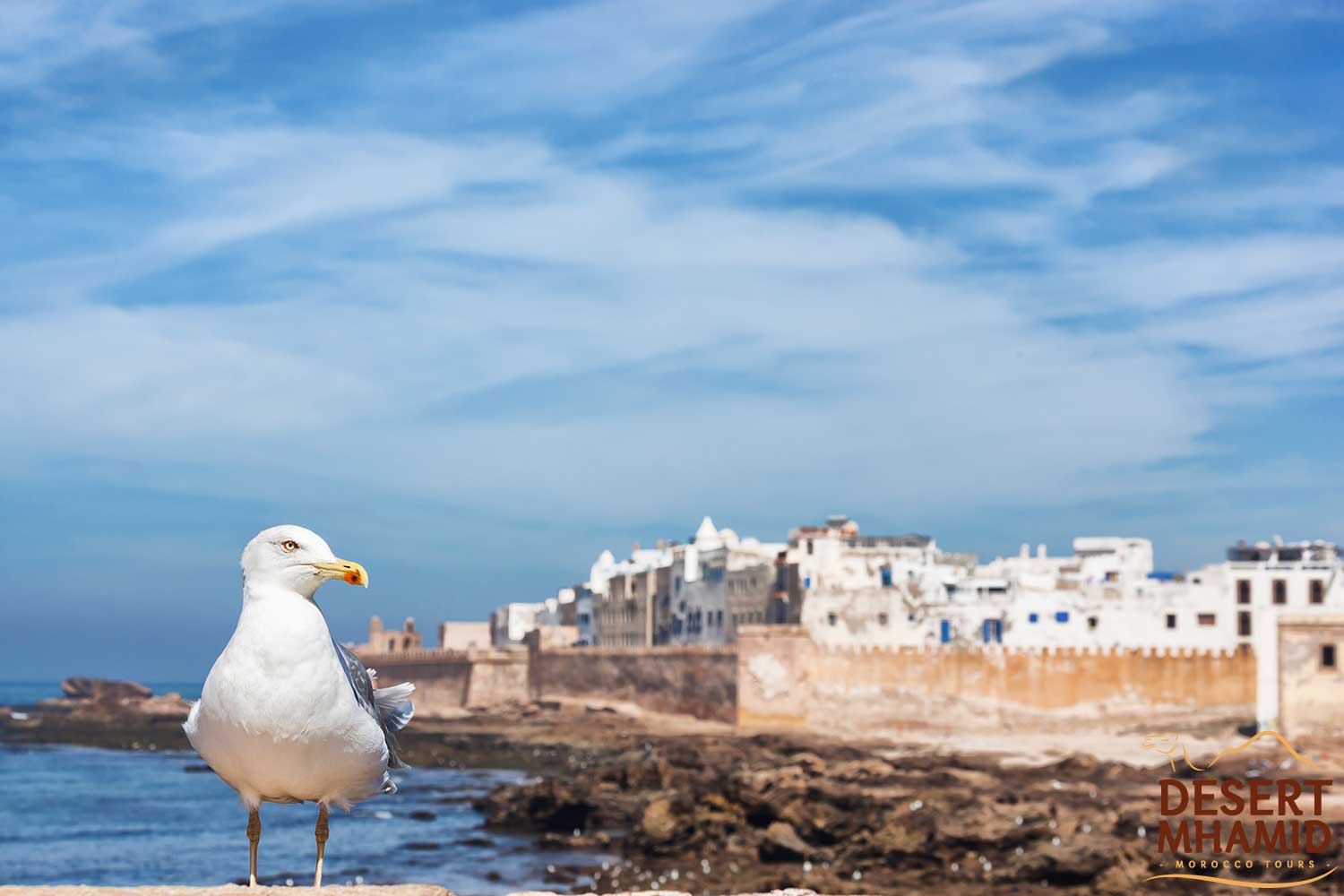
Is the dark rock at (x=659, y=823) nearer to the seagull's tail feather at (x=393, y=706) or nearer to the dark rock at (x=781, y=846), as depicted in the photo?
the dark rock at (x=781, y=846)

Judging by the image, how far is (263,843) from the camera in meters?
31.2

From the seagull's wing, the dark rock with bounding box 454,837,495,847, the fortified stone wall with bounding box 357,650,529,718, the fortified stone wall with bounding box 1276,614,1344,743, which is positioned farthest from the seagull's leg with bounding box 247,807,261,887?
the fortified stone wall with bounding box 357,650,529,718

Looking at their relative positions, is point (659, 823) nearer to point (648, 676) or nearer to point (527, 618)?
point (648, 676)

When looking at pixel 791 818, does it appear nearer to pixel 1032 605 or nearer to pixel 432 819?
pixel 432 819

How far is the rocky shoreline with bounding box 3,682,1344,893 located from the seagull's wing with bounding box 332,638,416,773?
1462 cm

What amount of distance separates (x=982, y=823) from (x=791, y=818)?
10.9ft

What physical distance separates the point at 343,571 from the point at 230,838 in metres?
30.5

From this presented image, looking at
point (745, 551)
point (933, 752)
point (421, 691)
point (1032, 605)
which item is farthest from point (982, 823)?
point (421, 691)

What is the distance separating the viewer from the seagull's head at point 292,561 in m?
5.21

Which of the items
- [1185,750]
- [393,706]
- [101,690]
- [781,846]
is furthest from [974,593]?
[101,690]

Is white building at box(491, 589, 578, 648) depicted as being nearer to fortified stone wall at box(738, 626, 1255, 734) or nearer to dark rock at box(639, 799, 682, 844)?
fortified stone wall at box(738, 626, 1255, 734)

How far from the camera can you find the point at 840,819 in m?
24.4

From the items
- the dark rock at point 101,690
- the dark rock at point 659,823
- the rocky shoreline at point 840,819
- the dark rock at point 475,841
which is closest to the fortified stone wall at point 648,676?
the rocky shoreline at point 840,819

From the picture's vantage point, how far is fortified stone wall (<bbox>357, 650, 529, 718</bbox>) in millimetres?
68250
